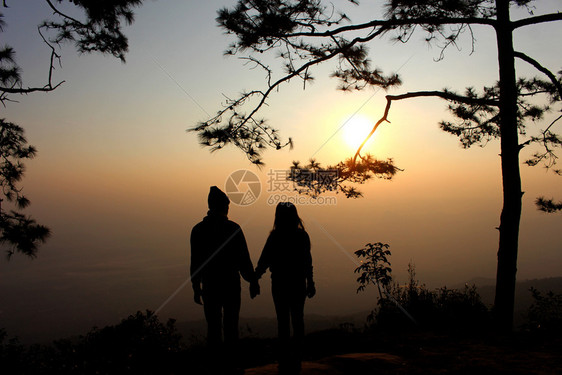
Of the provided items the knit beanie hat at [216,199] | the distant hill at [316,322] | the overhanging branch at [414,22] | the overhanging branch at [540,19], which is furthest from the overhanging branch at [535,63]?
the knit beanie hat at [216,199]

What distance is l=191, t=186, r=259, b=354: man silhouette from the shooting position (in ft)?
12.7

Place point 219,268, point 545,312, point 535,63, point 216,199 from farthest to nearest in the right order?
1. point 535,63
2. point 545,312
3. point 216,199
4. point 219,268

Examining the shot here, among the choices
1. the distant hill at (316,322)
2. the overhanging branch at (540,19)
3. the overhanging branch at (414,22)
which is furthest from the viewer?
the distant hill at (316,322)

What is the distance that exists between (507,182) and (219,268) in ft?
18.2

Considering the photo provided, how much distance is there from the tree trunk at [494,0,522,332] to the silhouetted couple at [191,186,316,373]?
4304 mm

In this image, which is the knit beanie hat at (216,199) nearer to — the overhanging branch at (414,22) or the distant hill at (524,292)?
the overhanging branch at (414,22)

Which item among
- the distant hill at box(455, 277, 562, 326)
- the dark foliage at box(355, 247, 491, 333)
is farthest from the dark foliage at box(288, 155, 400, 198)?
the distant hill at box(455, 277, 562, 326)

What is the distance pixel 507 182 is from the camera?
6488mm

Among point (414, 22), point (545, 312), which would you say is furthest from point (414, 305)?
point (414, 22)

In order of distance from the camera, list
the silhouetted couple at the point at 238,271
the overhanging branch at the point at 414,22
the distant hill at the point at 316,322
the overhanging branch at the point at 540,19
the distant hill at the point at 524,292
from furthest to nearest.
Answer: the distant hill at the point at 524,292 < the distant hill at the point at 316,322 < the overhanging branch at the point at 414,22 < the overhanging branch at the point at 540,19 < the silhouetted couple at the point at 238,271

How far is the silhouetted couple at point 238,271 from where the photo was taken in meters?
3.88

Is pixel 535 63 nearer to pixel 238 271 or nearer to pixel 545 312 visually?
pixel 545 312

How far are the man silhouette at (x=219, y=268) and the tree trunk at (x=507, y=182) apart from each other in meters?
4.96

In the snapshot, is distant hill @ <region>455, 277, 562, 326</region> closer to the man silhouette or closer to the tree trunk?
the tree trunk
